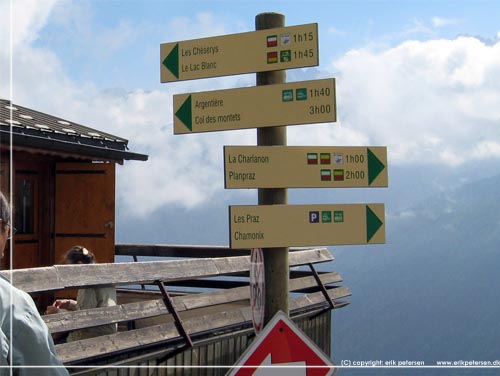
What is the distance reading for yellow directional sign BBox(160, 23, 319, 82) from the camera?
5078 mm

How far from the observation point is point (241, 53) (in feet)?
17.2

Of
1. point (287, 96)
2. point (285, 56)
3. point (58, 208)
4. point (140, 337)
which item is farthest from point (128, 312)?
point (58, 208)

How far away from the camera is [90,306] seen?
24.1 feet

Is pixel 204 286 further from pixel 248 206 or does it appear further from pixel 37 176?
pixel 248 206

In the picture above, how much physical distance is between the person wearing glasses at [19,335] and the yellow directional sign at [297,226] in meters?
2.07

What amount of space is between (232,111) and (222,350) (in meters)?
3.85

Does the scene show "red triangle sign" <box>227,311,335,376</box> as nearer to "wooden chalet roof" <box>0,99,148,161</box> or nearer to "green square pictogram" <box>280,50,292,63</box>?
"green square pictogram" <box>280,50,292,63</box>

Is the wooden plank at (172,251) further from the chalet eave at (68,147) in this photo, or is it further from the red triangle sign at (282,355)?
the red triangle sign at (282,355)

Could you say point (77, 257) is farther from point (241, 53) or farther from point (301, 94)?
point (301, 94)

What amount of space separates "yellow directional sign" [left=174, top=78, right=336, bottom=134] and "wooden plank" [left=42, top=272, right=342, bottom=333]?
6.70 feet

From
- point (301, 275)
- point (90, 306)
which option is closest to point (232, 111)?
point (90, 306)

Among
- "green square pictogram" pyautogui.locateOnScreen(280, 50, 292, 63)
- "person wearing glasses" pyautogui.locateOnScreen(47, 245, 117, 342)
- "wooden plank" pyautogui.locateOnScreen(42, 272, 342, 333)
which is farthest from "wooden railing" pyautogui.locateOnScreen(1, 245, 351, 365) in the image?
"green square pictogram" pyautogui.locateOnScreen(280, 50, 292, 63)

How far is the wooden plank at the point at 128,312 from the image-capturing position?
6050mm

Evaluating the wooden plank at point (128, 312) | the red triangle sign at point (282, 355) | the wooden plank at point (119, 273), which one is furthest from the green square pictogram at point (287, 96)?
the wooden plank at point (128, 312)
